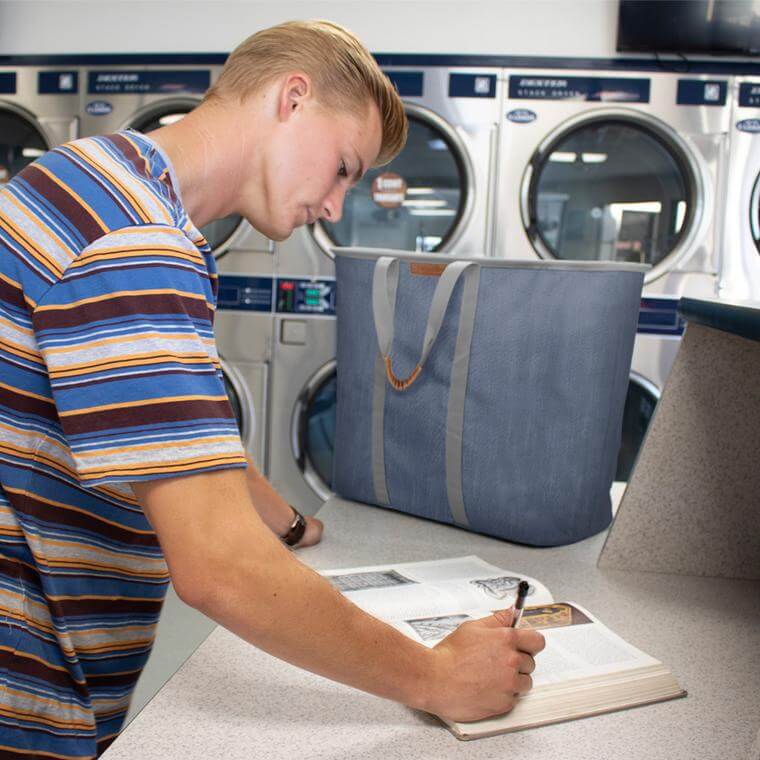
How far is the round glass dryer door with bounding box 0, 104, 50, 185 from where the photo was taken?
350 cm

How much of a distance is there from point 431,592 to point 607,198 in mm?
2519

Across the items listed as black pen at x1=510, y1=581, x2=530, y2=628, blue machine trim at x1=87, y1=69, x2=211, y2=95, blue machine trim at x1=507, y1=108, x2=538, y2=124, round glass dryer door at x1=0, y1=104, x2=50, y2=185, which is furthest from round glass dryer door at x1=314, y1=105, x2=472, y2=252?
black pen at x1=510, y1=581, x2=530, y2=628

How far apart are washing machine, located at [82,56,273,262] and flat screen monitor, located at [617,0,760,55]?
158cm

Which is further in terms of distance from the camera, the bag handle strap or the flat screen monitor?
the flat screen monitor

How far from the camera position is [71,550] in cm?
77

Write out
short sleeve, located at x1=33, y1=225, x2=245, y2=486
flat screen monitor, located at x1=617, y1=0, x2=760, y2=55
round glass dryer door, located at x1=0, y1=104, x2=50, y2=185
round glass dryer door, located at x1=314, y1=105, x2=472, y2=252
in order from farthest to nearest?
round glass dryer door, located at x1=0, y1=104, x2=50, y2=185 → round glass dryer door, located at x1=314, y1=105, x2=472, y2=252 → flat screen monitor, located at x1=617, y1=0, x2=760, y2=55 → short sleeve, located at x1=33, y1=225, x2=245, y2=486

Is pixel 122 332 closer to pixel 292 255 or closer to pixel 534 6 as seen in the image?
pixel 292 255

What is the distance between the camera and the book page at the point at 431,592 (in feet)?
2.84

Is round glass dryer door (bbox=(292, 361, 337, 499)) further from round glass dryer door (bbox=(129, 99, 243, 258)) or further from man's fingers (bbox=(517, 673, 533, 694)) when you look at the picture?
man's fingers (bbox=(517, 673, 533, 694))

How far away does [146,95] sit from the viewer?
10.8 ft

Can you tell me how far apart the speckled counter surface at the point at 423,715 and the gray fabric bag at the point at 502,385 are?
218 mm

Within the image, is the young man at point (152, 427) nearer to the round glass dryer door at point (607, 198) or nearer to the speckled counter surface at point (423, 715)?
the speckled counter surface at point (423, 715)

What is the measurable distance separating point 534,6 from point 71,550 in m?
2.93

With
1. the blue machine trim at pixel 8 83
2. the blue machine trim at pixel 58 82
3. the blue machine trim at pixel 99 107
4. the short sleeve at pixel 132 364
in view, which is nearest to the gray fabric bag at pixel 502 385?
the short sleeve at pixel 132 364
